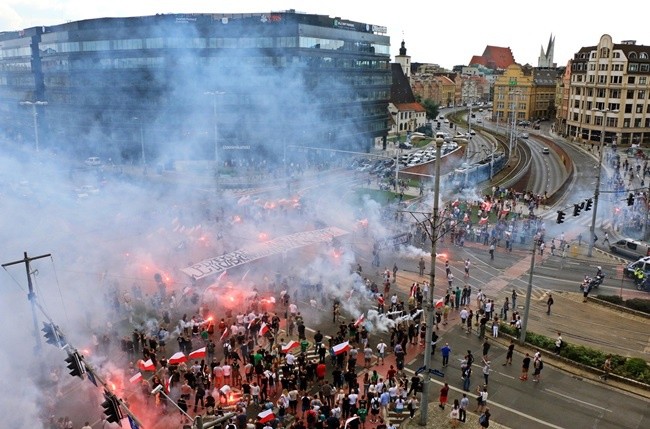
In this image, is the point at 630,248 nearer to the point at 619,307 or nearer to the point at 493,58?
the point at 619,307

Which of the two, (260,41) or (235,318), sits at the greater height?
(260,41)

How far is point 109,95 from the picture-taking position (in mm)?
55625

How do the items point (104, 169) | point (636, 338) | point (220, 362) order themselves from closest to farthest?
1. point (220, 362)
2. point (636, 338)
3. point (104, 169)

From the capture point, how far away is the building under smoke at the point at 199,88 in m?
52.2

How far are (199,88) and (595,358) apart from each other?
4224 cm

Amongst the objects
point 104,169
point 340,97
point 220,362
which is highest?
point 340,97

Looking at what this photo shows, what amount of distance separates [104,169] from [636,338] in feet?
130

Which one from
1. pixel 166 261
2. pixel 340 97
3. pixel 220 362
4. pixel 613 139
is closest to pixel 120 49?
pixel 340 97

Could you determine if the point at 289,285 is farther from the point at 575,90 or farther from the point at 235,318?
the point at 575,90

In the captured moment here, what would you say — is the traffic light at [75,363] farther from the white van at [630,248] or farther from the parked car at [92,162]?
the parked car at [92,162]

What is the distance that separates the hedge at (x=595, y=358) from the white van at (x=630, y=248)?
1283 centimetres

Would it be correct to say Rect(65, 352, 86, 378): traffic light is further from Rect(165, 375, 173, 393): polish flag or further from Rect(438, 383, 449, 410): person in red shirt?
Rect(438, 383, 449, 410): person in red shirt

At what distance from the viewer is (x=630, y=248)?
31.4 m

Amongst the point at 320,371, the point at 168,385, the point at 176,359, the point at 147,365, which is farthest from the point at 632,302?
the point at 147,365
